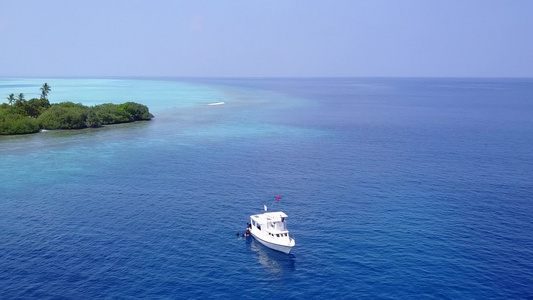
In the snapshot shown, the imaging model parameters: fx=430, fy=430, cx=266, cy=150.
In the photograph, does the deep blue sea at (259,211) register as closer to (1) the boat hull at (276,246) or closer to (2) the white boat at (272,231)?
(1) the boat hull at (276,246)

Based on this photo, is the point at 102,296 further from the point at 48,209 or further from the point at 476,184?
the point at 476,184

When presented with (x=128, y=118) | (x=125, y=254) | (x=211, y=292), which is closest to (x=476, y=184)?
(x=211, y=292)

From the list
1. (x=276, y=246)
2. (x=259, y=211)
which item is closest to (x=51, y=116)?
(x=259, y=211)

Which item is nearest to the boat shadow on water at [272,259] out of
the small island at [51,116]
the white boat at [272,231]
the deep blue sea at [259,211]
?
the deep blue sea at [259,211]

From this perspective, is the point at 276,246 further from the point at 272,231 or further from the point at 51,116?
the point at 51,116

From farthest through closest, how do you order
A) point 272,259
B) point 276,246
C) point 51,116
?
point 51,116 → point 276,246 → point 272,259

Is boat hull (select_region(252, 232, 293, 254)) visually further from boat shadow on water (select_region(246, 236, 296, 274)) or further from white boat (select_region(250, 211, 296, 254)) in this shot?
boat shadow on water (select_region(246, 236, 296, 274))

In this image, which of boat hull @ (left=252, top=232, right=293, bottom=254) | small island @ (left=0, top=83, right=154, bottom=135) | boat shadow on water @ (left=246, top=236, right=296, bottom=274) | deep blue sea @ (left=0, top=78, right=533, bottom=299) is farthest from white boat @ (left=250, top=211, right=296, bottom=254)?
small island @ (left=0, top=83, right=154, bottom=135)
